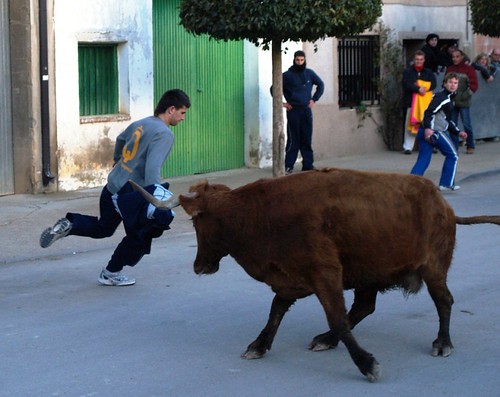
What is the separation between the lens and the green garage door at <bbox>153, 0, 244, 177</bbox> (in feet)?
53.6

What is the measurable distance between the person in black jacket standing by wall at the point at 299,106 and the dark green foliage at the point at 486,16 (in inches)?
170

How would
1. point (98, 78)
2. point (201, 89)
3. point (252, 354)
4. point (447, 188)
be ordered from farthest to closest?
point (201, 89) → point (98, 78) → point (447, 188) → point (252, 354)

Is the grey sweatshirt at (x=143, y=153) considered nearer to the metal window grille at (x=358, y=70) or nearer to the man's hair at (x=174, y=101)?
the man's hair at (x=174, y=101)

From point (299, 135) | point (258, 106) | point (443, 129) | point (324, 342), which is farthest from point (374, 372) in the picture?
point (258, 106)

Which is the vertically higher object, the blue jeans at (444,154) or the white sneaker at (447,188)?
the blue jeans at (444,154)

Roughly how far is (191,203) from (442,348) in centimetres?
182

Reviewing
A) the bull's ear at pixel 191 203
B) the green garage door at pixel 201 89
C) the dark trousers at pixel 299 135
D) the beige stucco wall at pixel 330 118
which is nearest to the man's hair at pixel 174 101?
the bull's ear at pixel 191 203

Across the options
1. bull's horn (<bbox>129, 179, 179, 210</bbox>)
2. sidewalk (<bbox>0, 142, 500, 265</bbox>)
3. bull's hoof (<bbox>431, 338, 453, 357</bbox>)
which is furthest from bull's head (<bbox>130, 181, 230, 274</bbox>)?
sidewalk (<bbox>0, 142, 500, 265</bbox>)

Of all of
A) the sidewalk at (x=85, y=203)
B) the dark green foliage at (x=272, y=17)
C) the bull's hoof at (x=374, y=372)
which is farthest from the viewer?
the dark green foliage at (x=272, y=17)

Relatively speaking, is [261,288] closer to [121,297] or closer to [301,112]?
[121,297]

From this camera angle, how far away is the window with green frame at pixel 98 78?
15.2m

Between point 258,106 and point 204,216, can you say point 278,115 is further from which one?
→ point 204,216

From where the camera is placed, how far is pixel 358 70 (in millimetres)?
20297

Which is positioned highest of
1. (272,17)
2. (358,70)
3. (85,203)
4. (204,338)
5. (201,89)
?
(272,17)
